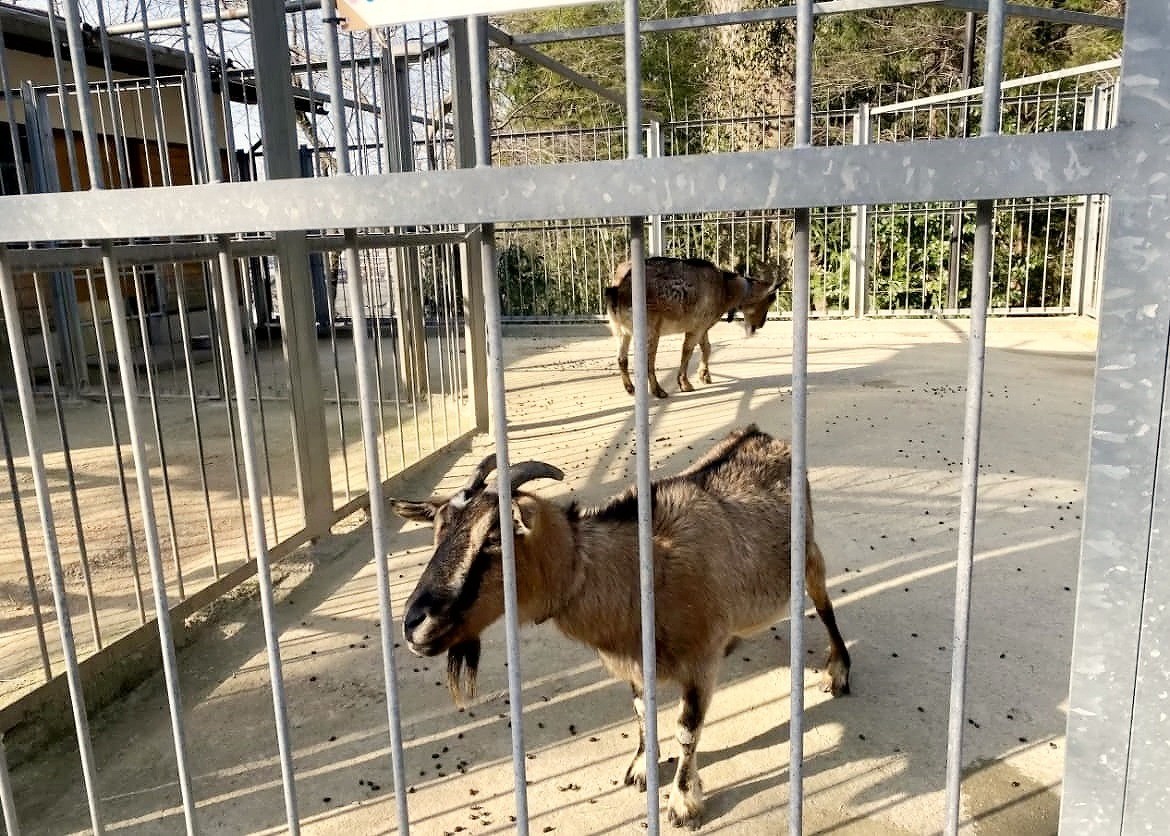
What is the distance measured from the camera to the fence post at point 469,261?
579cm

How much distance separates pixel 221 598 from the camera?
3963mm

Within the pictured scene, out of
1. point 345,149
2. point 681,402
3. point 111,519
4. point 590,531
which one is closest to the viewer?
point 345,149

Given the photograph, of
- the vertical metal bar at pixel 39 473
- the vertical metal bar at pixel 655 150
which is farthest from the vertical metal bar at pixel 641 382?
the vertical metal bar at pixel 655 150

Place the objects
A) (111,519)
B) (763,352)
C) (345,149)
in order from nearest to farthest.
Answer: (345,149) < (111,519) < (763,352)

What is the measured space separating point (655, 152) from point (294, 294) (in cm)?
736

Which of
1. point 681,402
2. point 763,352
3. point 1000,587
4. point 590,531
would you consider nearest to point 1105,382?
point 590,531

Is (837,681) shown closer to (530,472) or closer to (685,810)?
(685,810)

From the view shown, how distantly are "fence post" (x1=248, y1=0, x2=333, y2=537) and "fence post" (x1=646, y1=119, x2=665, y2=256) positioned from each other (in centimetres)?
638

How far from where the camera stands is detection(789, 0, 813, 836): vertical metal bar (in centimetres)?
117

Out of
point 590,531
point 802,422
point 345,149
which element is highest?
point 345,149

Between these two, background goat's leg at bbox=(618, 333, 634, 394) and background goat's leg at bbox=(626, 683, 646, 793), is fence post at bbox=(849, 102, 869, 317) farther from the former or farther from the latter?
background goat's leg at bbox=(626, 683, 646, 793)

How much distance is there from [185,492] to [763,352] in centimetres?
671

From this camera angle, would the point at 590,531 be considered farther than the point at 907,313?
No

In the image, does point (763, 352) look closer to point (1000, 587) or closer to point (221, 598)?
point (1000, 587)
